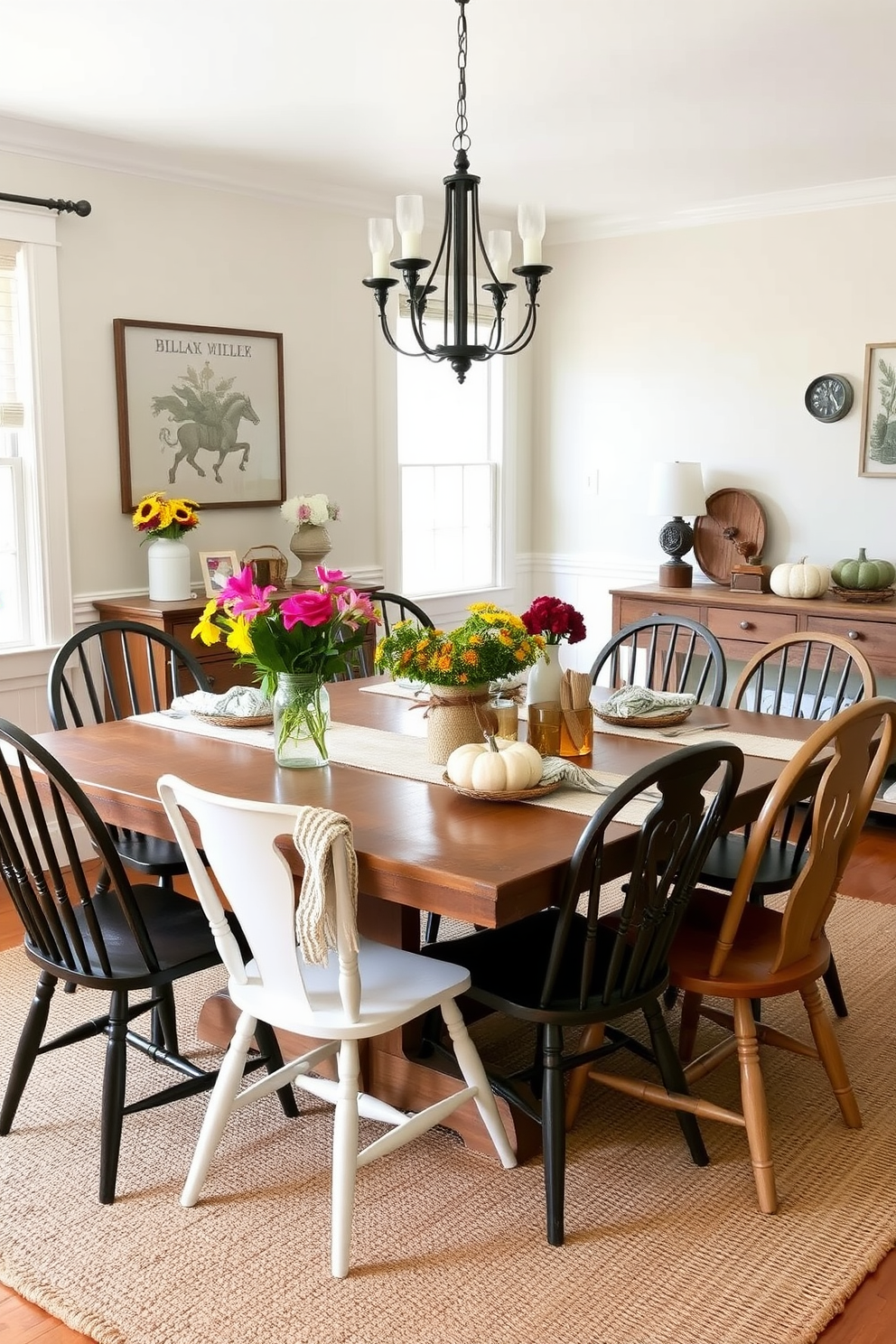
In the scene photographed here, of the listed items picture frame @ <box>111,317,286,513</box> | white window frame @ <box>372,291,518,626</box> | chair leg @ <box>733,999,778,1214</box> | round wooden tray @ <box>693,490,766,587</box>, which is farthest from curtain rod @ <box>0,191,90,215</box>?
chair leg @ <box>733,999,778,1214</box>

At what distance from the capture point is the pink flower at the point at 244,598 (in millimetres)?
2488

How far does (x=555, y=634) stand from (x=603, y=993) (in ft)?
2.82

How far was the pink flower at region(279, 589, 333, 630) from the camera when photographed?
2443 mm

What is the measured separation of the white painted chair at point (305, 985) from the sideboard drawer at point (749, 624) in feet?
9.48

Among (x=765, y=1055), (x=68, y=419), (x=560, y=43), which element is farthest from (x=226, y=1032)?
(x=560, y=43)

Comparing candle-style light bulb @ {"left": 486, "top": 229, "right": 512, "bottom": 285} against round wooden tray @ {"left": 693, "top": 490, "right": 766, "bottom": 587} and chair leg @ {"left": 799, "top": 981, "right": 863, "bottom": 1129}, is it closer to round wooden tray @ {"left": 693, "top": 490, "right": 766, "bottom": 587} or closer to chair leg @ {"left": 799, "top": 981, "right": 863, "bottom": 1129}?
chair leg @ {"left": 799, "top": 981, "right": 863, "bottom": 1129}

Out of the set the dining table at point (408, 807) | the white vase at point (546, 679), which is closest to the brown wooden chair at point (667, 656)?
the dining table at point (408, 807)

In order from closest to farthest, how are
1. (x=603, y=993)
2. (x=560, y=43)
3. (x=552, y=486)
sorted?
(x=603, y=993), (x=560, y=43), (x=552, y=486)

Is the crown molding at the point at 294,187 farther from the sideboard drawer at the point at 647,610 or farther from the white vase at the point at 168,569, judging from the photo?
the sideboard drawer at the point at 647,610

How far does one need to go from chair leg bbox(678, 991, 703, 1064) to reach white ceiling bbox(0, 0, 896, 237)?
2.34 m

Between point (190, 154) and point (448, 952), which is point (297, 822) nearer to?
point (448, 952)

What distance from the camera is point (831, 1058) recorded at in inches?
101

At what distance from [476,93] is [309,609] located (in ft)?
6.80

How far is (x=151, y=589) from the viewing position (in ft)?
14.5
